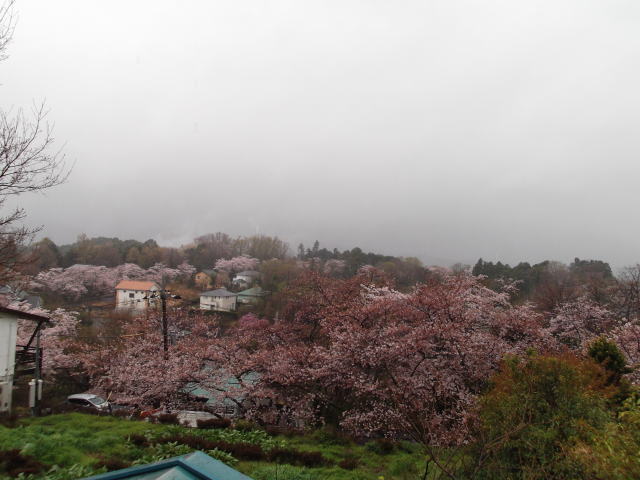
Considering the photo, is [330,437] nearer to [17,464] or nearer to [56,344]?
[17,464]

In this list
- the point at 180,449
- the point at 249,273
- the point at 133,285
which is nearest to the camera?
the point at 180,449

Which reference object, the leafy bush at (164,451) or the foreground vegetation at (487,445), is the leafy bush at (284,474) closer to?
the foreground vegetation at (487,445)

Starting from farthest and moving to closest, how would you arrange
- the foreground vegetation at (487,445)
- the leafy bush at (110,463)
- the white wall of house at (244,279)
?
the white wall of house at (244,279)
the leafy bush at (110,463)
the foreground vegetation at (487,445)

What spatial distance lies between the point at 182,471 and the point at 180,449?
6700 millimetres

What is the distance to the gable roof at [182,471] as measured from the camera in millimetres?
2021

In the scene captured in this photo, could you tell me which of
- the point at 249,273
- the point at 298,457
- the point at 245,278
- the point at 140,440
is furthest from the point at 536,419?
the point at 249,273

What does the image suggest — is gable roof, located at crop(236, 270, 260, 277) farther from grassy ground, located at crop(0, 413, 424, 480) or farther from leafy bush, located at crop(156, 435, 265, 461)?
leafy bush, located at crop(156, 435, 265, 461)

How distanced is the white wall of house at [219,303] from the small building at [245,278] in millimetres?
12685

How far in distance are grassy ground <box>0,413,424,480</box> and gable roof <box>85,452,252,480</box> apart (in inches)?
176

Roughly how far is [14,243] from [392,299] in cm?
1127

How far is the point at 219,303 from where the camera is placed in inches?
2052

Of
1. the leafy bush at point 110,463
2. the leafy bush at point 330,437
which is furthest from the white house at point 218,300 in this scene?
the leafy bush at point 110,463

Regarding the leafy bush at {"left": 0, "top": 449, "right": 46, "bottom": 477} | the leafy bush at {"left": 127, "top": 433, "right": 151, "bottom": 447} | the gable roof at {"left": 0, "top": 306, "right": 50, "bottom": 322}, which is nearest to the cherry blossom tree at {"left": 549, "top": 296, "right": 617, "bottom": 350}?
the leafy bush at {"left": 127, "top": 433, "right": 151, "bottom": 447}

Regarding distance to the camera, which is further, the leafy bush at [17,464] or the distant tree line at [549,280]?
the distant tree line at [549,280]
